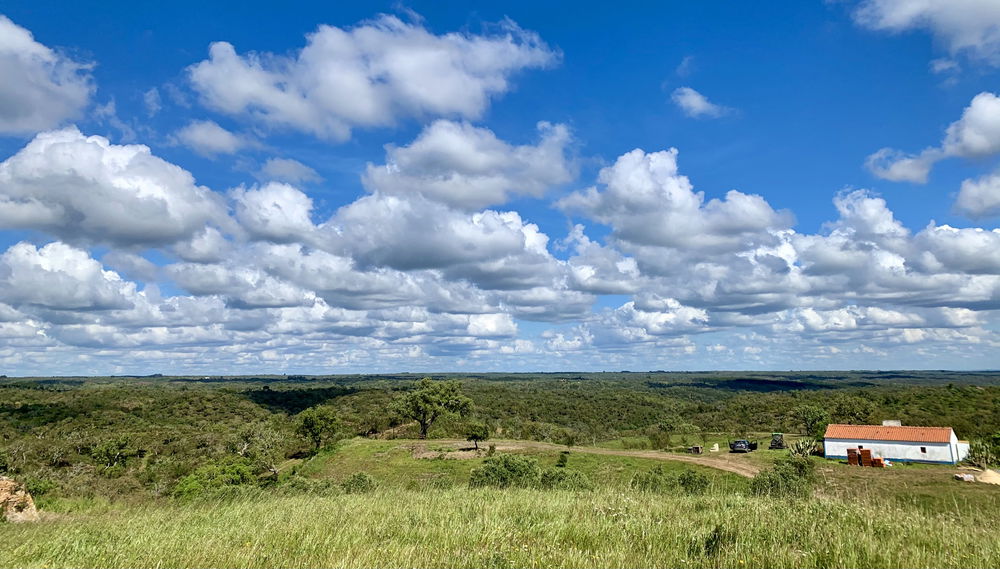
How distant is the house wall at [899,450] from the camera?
2151 inches

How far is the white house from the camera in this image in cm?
5491

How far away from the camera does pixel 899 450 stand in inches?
2235

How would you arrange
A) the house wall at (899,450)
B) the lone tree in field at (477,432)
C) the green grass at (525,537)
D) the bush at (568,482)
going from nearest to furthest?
the green grass at (525,537), the bush at (568,482), the house wall at (899,450), the lone tree in field at (477,432)

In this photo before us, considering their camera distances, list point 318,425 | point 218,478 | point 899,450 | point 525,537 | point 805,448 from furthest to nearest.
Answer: point 318,425 < point 805,448 < point 899,450 < point 218,478 < point 525,537

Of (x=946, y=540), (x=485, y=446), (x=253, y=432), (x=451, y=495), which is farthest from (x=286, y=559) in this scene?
(x=253, y=432)

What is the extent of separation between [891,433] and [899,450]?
206cm

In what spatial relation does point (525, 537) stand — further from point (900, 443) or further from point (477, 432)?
point (900, 443)

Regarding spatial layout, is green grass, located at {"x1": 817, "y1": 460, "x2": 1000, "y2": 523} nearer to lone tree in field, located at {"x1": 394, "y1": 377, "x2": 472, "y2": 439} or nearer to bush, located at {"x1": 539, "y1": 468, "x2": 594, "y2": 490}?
bush, located at {"x1": 539, "y1": 468, "x2": 594, "y2": 490}

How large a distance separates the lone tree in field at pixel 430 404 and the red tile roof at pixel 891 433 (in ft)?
160

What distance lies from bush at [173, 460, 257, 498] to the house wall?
6210 centimetres

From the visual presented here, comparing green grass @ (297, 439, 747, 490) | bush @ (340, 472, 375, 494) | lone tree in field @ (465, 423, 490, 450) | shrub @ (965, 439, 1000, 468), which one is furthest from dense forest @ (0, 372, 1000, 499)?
shrub @ (965, 439, 1000, 468)

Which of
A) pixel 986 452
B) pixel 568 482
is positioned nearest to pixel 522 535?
pixel 568 482

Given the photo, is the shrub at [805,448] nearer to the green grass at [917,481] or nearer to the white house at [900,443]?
the white house at [900,443]

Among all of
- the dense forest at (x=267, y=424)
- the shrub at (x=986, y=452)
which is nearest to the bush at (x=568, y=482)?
the dense forest at (x=267, y=424)
